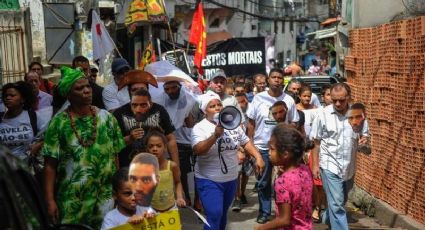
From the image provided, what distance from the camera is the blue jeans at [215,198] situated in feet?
20.5

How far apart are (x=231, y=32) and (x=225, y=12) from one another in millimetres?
2703

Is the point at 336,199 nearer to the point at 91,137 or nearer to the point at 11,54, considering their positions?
the point at 91,137

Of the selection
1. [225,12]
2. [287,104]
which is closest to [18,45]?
[287,104]

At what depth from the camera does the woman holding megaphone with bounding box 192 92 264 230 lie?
6267 millimetres

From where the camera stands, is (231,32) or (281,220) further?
(231,32)

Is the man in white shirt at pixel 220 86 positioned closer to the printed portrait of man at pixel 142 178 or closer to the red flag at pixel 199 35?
the printed portrait of man at pixel 142 178

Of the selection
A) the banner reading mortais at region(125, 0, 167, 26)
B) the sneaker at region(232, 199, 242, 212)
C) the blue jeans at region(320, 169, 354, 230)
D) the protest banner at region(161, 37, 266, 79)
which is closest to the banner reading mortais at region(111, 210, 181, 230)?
the blue jeans at region(320, 169, 354, 230)

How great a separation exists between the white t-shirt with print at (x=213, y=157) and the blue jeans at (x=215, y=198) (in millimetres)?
51

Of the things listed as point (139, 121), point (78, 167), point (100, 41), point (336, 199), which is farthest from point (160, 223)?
point (100, 41)

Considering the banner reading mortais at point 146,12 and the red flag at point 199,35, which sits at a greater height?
the banner reading mortais at point 146,12

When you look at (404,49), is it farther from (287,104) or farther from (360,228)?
(360,228)

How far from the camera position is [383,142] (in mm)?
8828

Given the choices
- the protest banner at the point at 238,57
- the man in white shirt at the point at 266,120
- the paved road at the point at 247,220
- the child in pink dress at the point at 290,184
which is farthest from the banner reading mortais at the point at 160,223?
the protest banner at the point at 238,57

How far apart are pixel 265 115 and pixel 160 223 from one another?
387cm
